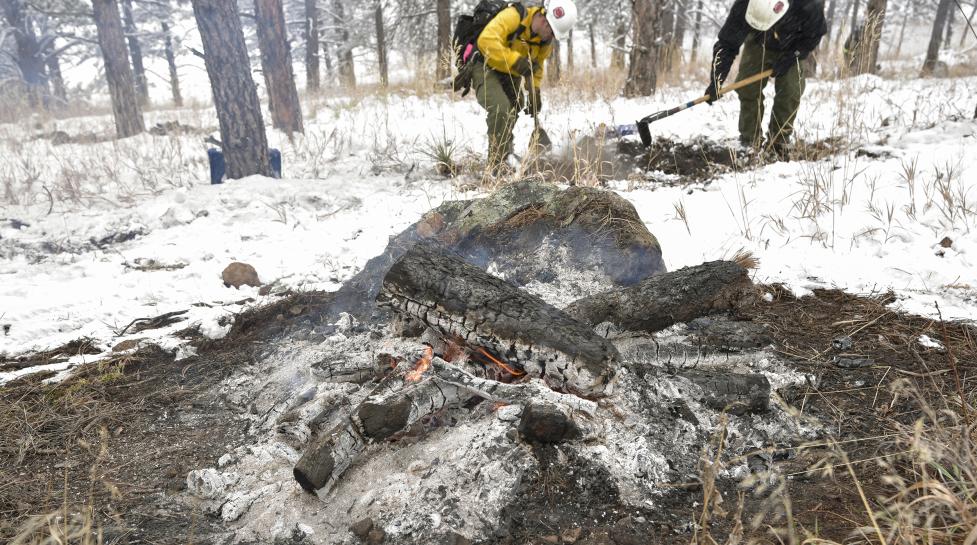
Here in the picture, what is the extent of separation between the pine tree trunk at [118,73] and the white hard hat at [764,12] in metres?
10.9

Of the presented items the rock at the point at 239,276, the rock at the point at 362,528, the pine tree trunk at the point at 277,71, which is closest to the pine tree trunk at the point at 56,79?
the pine tree trunk at the point at 277,71

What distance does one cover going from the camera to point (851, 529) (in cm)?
143

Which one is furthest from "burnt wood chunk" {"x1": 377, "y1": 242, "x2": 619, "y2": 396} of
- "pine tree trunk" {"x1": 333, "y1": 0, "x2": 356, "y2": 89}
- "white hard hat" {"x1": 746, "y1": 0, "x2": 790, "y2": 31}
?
"pine tree trunk" {"x1": 333, "y1": 0, "x2": 356, "y2": 89}

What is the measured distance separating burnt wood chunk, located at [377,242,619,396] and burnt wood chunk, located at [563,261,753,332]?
0.43 m

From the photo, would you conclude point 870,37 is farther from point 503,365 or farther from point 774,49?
point 503,365

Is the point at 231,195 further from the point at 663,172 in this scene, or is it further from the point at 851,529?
the point at 851,529

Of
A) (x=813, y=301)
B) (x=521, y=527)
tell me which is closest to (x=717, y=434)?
(x=521, y=527)

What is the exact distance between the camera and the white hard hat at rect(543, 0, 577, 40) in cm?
541

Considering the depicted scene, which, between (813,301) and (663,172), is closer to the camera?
(813,301)

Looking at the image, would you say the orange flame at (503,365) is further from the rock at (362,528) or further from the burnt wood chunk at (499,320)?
the rock at (362,528)

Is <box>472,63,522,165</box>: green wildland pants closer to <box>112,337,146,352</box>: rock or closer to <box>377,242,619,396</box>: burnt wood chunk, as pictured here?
<box>377,242,619,396</box>: burnt wood chunk

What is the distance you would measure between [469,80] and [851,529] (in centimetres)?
540

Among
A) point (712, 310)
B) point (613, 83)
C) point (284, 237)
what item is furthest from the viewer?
point (613, 83)

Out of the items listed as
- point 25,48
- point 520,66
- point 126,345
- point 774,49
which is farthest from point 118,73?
point 25,48
